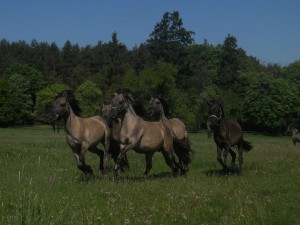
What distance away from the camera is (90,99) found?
293ft

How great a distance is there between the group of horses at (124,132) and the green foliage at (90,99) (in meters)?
66.9

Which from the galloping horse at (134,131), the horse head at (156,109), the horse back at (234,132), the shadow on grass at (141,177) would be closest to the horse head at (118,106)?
the galloping horse at (134,131)

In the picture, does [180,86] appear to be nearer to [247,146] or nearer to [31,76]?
[31,76]

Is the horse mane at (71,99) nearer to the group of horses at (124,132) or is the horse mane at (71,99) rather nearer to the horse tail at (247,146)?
the group of horses at (124,132)

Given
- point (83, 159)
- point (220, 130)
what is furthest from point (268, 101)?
point (83, 159)

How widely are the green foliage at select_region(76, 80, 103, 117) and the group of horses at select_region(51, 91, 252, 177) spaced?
66.9 metres

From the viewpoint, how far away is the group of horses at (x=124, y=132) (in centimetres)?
1428

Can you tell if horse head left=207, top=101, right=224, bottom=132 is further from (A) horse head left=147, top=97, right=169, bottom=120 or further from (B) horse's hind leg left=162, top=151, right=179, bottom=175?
(A) horse head left=147, top=97, right=169, bottom=120

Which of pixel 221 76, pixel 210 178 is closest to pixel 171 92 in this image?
pixel 221 76

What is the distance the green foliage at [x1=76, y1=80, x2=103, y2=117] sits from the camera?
83900 mm

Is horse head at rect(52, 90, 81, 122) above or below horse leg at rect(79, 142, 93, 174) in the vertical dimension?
above

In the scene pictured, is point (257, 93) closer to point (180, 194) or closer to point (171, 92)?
point (171, 92)

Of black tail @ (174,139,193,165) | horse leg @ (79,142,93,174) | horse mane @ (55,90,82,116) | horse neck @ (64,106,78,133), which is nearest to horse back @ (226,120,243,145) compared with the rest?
black tail @ (174,139,193,165)

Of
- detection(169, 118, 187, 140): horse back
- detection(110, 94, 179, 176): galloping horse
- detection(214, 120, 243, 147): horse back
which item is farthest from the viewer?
detection(169, 118, 187, 140): horse back
